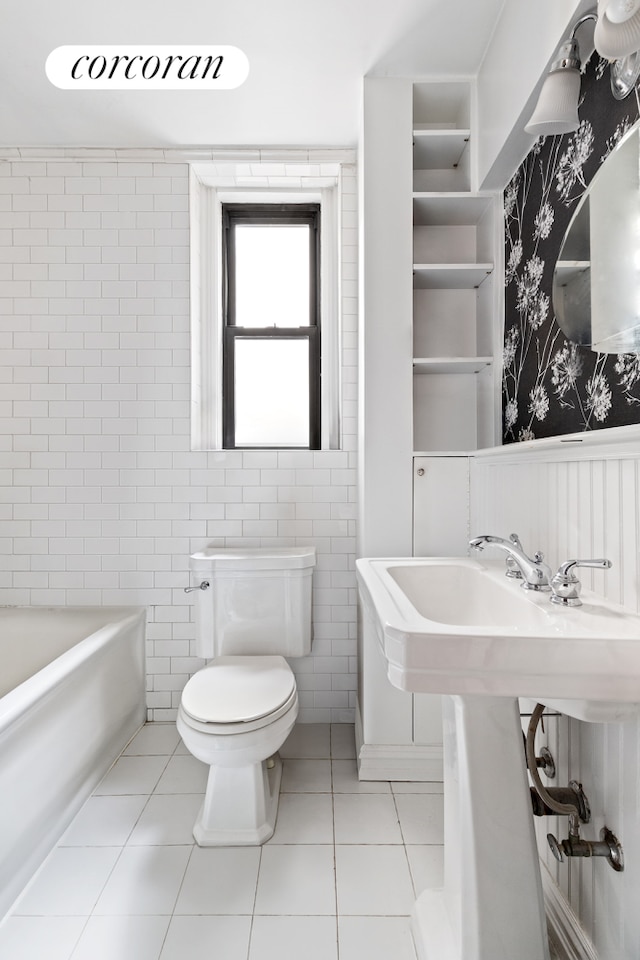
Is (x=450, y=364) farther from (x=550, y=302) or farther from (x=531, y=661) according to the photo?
(x=531, y=661)

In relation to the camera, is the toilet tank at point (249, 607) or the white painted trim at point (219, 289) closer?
the toilet tank at point (249, 607)

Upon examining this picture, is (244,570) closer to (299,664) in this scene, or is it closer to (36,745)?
(299,664)

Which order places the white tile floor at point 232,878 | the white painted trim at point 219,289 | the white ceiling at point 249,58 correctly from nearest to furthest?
the white tile floor at point 232,878, the white ceiling at point 249,58, the white painted trim at point 219,289

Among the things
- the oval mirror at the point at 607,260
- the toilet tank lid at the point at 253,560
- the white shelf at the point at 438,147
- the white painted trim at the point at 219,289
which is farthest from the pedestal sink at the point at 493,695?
the white shelf at the point at 438,147

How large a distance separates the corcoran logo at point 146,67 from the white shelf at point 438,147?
26.6 inches

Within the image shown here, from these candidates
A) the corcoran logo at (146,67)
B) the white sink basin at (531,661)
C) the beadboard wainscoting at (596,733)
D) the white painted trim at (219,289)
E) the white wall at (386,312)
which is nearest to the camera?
the white sink basin at (531,661)

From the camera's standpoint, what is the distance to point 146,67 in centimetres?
193

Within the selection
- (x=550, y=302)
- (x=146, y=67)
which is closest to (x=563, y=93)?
(x=550, y=302)

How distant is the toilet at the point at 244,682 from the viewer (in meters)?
1.61

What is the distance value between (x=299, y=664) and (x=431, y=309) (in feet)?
5.29

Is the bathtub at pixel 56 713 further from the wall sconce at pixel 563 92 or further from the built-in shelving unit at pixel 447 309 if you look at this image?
the wall sconce at pixel 563 92

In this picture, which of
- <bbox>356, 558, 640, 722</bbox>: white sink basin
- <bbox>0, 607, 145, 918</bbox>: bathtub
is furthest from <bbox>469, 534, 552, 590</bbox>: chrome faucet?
<bbox>0, 607, 145, 918</bbox>: bathtub

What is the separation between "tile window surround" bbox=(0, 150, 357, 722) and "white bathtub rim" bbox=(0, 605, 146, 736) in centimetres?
10

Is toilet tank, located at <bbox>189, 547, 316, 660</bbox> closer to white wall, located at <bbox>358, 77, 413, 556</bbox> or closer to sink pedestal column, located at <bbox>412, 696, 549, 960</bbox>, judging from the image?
white wall, located at <bbox>358, 77, 413, 556</bbox>
